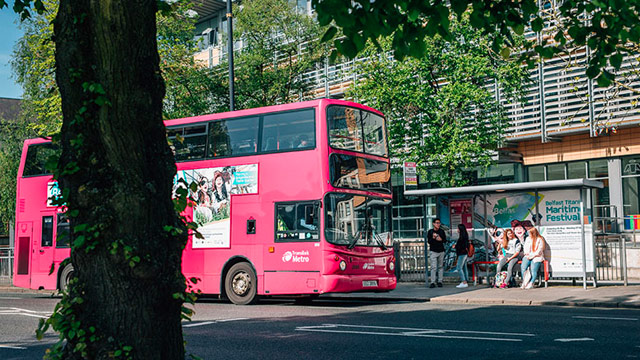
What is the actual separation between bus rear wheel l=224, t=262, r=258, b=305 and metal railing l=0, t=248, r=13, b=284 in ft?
57.1

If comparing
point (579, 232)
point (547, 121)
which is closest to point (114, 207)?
point (579, 232)

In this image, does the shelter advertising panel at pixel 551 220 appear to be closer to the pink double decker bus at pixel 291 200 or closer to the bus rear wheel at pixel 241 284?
the pink double decker bus at pixel 291 200

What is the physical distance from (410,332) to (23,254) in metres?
15.4

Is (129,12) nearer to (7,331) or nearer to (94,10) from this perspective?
(94,10)

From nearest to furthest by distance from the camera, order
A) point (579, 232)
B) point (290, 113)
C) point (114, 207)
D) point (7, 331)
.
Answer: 1. point (114, 207)
2. point (7, 331)
3. point (290, 113)
4. point (579, 232)

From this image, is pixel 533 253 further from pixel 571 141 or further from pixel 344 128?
pixel 571 141

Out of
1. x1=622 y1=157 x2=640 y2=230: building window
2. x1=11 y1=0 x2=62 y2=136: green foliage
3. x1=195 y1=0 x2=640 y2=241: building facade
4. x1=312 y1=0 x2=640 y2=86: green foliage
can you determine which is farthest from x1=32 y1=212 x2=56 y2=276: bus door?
x1=622 y1=157 x2=640 y2=230: building window

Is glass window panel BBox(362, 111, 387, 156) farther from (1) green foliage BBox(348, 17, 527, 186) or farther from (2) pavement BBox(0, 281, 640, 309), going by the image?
(1) green foliage BBox(348, 17, 527, 186)

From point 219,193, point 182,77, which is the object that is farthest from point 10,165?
point 219,193

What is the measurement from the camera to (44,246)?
21609mm

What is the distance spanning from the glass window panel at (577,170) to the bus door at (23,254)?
2014 centimetres

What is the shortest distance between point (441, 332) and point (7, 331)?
7.02m

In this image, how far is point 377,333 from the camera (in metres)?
10.6

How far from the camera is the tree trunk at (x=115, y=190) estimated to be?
4355 mm
